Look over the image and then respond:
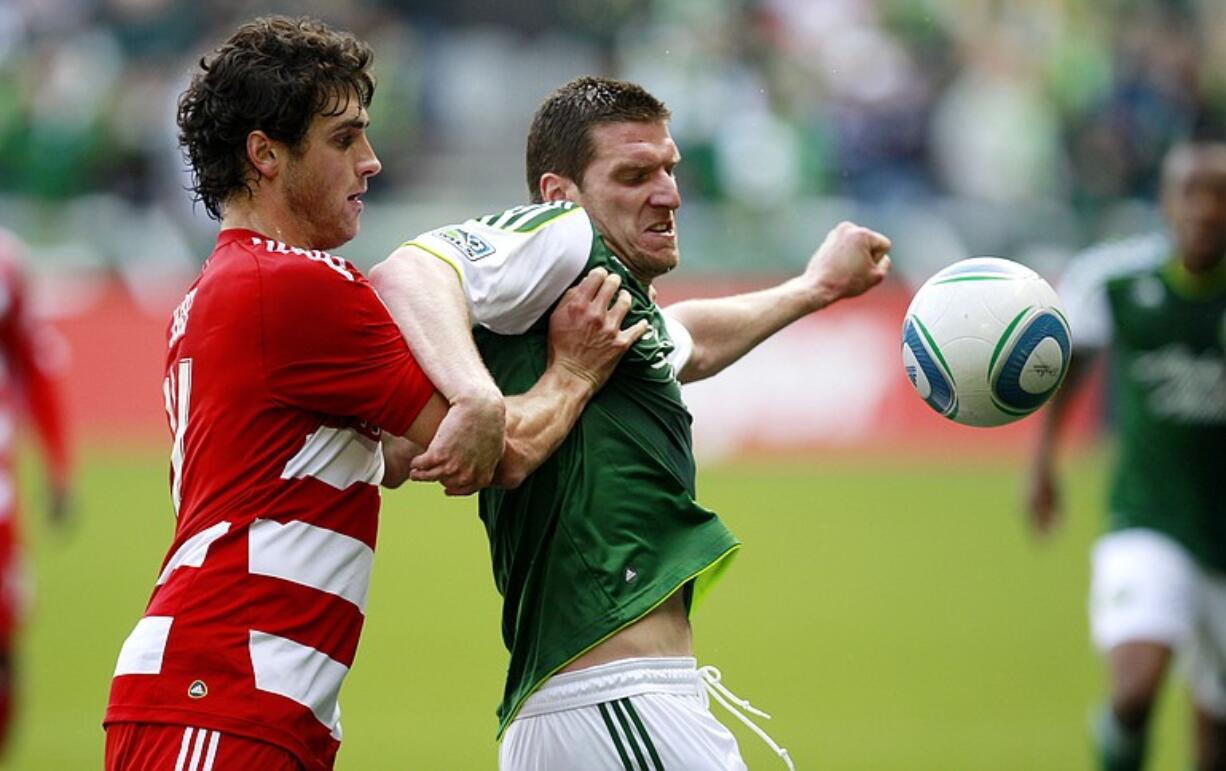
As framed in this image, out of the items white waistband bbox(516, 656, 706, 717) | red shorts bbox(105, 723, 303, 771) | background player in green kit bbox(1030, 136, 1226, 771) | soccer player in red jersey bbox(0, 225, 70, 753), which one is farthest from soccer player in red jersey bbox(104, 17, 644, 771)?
soccer player in red jersey bbox(0, 225, 70, 753)

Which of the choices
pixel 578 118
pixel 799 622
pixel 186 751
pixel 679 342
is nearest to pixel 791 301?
pixel 679 342

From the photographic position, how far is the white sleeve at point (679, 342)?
4832mm

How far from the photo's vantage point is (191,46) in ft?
61.2

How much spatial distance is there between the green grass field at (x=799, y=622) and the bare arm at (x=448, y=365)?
4264mm

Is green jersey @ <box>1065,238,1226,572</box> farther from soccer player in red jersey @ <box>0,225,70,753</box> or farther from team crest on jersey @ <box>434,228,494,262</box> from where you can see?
soccer player in red jersey @ <box>0,225,70,753</box>

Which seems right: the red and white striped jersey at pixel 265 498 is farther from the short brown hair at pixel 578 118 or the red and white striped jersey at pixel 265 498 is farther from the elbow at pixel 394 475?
the short brown hair at pixel 578 118

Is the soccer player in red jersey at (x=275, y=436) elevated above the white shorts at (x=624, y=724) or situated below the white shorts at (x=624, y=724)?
above

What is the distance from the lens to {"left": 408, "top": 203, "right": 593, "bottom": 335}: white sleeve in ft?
13.4

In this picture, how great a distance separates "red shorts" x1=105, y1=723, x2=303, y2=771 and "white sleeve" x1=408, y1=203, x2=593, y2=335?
3.42 ft

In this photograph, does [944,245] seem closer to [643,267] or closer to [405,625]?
[405,625]

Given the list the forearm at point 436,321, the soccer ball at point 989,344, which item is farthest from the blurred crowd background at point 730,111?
the forearm at point 436,321

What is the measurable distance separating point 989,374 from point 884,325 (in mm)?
10002

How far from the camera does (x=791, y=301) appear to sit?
518cm

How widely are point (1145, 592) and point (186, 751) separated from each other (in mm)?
4960
